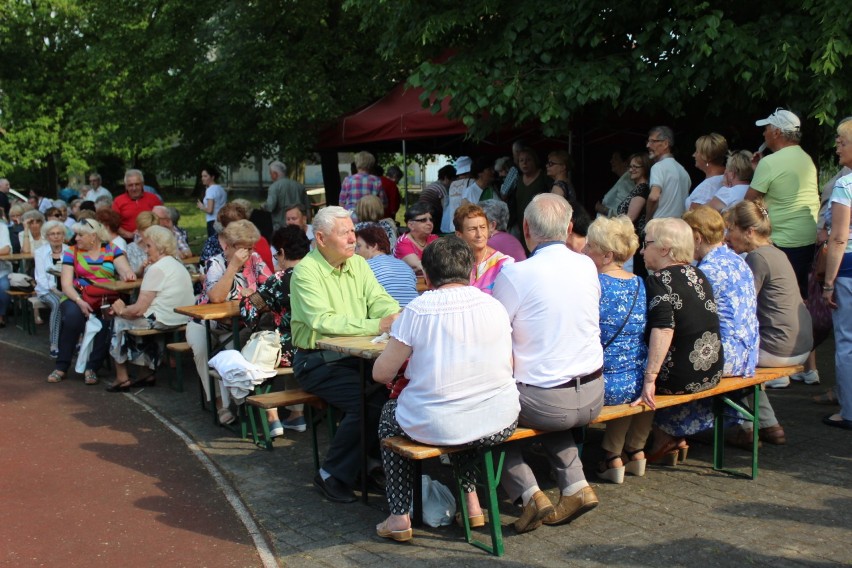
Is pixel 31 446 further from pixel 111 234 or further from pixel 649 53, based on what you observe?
pixel 649 53

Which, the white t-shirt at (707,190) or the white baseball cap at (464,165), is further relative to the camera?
the white baseball cap at (464,165)

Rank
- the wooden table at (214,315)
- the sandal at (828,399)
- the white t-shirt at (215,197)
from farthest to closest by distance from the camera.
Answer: the white t-shirt at (215,197)
the sandal at (828,399)
the wooden table at (214,315)

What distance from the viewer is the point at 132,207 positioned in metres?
12.1

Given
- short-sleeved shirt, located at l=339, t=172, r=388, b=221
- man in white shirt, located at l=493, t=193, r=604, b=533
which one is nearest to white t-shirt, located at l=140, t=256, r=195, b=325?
short-sleeved shirt, located at l=339, t=172, r=388, b=221

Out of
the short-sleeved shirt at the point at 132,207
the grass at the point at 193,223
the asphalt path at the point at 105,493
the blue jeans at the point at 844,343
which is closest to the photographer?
the asphalt path at the point at 105,493

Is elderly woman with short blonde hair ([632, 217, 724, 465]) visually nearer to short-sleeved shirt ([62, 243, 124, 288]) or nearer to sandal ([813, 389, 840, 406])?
sandal ([813, 389, 840, 406])

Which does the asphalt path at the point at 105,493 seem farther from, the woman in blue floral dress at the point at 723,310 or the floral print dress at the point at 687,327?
the woman in blue floral dress at the point at 723,310

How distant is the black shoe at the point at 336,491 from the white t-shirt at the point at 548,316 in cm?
123

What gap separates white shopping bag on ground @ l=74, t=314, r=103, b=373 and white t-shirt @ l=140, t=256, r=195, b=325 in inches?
27.7

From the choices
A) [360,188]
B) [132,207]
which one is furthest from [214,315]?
[132,207]

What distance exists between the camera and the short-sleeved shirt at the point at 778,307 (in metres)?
5.71

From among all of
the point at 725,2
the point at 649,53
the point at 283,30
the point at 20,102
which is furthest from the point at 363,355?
the point at 20,102

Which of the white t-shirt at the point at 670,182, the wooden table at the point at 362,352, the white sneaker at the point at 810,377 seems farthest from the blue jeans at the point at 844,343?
the wooden table at the point at 362,352

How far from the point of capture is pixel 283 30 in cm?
1470
